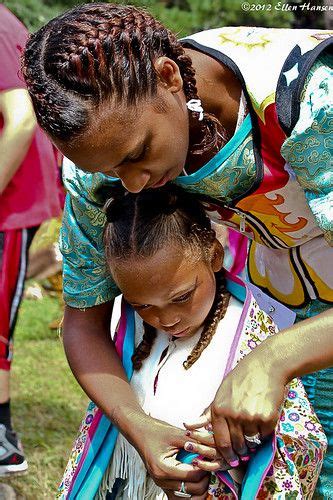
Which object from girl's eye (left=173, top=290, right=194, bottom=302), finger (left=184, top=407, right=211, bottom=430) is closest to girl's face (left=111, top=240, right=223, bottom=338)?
girl's eye (left=173, top=290, right=194, bottom=302)

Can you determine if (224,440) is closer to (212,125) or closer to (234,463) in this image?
(234,463)

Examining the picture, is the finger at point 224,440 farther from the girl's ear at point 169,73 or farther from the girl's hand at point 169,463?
the girl's ear at point 169,73

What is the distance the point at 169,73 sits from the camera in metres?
2.21

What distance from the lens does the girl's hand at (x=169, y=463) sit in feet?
7.81

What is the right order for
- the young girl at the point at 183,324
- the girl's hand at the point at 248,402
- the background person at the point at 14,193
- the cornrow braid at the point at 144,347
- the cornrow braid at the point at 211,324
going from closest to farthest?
the girl's hand at the point at 248,402 → the young girl at the point at 183,324 → the cornrow braid at the point at 211,324 → the cornrow braid at the point at 144,347 → the background person at the point at 14,193

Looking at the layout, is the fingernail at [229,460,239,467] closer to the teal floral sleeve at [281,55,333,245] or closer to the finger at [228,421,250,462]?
the finger at [228,421,250,462]

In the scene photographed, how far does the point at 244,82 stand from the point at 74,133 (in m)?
0.40

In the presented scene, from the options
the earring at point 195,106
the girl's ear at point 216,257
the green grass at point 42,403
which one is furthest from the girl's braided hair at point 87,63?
the green grass at point 42,403

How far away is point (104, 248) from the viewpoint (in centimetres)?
262

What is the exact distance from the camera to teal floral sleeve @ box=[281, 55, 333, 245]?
83.4 inches

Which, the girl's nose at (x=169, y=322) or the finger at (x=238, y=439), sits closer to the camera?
the finger at (x=238, y=439)

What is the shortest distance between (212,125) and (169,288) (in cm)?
46

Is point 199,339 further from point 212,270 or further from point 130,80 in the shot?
point 130,80

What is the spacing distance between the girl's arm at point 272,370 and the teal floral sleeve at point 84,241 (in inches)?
25.3
